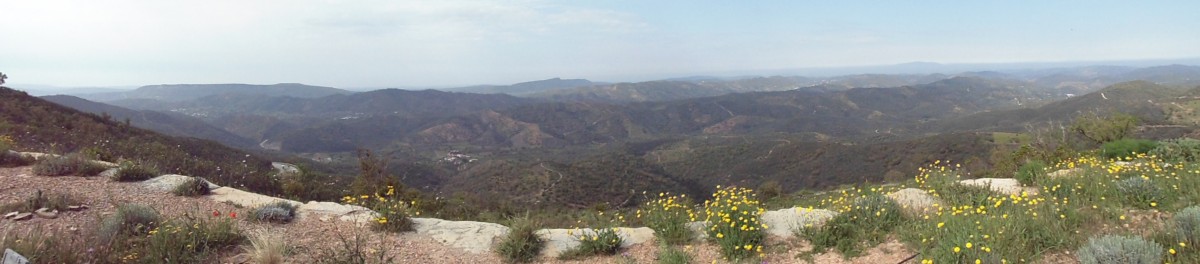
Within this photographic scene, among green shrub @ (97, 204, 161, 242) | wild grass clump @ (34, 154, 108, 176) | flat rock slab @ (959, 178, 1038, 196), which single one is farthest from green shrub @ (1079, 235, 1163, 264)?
wild grass clump @ (34, 154, 108, 176)

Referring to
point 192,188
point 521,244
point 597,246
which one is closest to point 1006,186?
point 597,246

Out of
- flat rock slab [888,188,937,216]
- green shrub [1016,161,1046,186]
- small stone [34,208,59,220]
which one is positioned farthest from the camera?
green shrub [1016,161,1046,186]

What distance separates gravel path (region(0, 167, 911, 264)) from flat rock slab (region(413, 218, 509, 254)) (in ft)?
0.53

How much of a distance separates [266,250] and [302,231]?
5.41 ft

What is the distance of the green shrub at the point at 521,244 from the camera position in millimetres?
5262

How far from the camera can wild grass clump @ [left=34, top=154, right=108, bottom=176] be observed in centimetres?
761

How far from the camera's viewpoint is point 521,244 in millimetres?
5320

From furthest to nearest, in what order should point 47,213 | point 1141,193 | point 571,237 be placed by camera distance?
point 571,237 → point 47,213 → point 1141,193

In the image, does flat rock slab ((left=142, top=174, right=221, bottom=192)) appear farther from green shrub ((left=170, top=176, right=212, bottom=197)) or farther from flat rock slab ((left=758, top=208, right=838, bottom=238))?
flat rock slab ((left=758, top=208, right=838, bottom=238))

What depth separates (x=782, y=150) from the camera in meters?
101

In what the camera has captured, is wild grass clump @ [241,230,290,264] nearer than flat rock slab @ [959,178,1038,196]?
Yes

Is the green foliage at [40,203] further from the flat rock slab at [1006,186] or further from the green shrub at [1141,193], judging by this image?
the green shrub at [1141,193]

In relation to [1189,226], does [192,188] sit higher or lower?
lower

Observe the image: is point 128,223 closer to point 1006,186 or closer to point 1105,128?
point 1006,186
